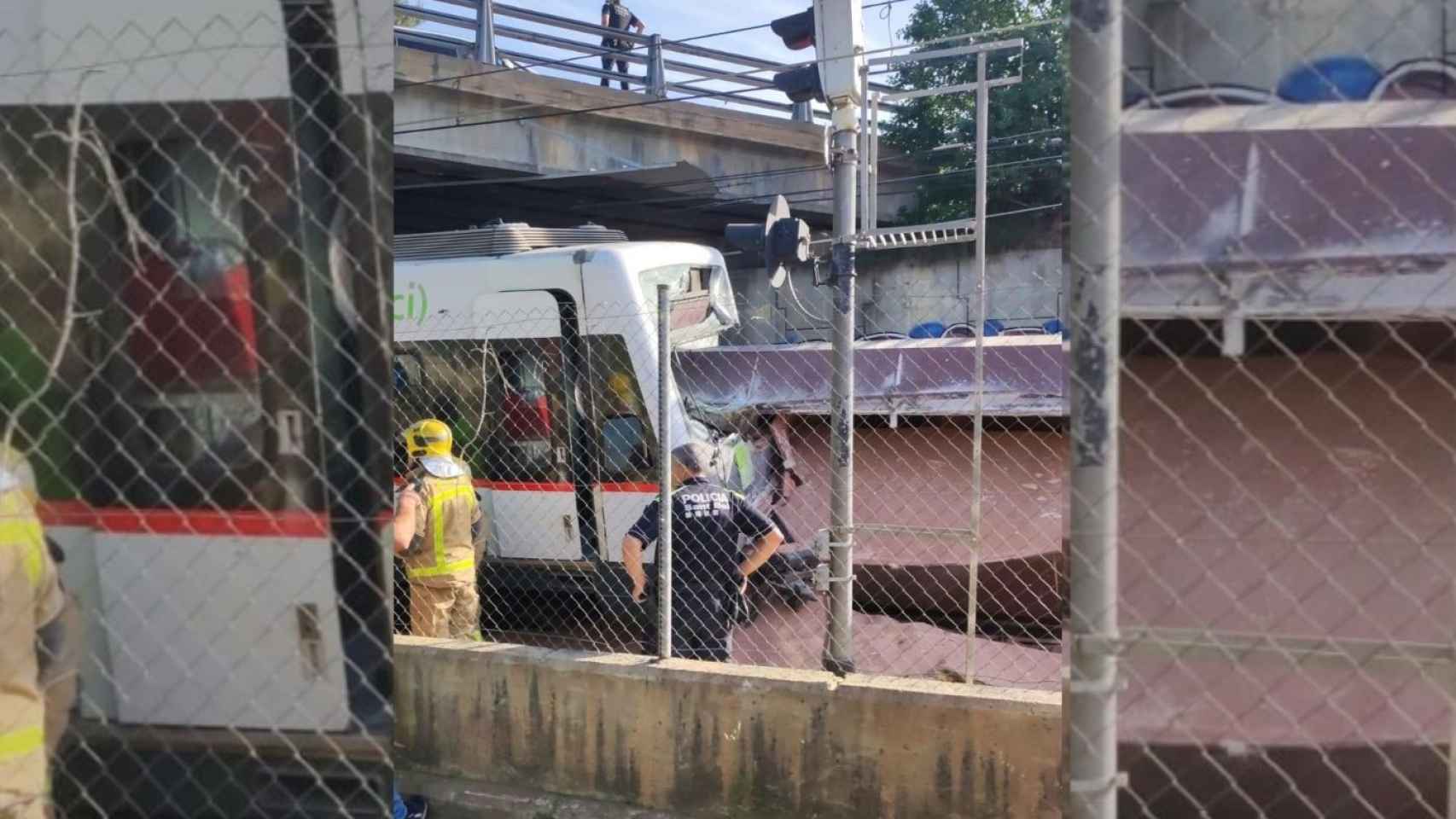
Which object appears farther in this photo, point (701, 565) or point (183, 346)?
point (701, 565)

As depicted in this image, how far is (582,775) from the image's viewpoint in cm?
459

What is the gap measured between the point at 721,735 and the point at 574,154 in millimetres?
12899

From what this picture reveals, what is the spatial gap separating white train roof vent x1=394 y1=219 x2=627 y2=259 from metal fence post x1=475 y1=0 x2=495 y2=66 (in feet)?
21.2

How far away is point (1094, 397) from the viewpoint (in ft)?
6.25

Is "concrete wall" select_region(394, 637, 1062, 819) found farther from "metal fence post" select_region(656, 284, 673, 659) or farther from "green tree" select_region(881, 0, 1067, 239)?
"green tree" select_region(881, 0, 1067, 239)

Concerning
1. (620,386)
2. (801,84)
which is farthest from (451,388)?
(801,84)

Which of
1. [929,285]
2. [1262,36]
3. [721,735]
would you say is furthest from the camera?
[929,285]

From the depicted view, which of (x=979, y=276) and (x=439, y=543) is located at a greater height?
(x=979, y=276)

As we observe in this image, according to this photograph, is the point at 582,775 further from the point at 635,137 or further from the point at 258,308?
the point at 635,137

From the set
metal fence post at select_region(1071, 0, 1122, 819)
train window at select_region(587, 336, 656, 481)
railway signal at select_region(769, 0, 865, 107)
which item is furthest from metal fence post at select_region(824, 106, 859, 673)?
train window at select_region(587, 336, 656, 481)

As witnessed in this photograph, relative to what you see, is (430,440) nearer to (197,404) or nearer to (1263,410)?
(197,404)

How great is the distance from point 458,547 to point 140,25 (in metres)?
3.62

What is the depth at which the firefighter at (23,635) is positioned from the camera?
10.2 ft

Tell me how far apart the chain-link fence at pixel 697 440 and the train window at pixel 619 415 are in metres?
0.01
